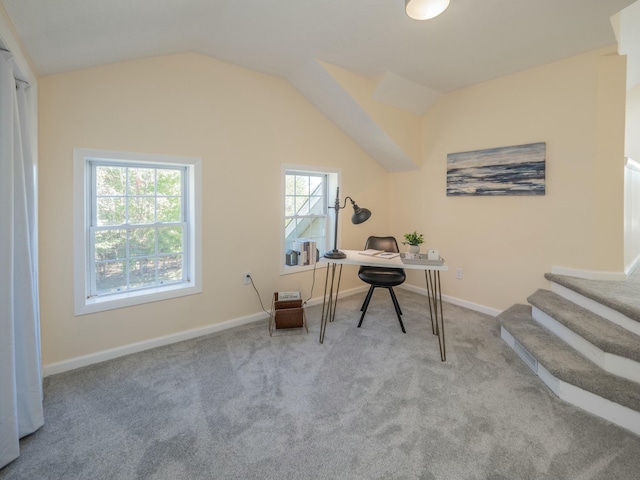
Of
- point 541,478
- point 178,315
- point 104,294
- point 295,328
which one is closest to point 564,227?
point 541,478

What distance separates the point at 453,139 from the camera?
3.59m

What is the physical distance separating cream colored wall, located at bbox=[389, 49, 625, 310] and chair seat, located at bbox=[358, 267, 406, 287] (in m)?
1.02

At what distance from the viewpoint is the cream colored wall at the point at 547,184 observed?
258cm

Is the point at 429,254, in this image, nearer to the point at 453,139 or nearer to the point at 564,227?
the point at 564,227

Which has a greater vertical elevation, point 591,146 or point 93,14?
point 93,14

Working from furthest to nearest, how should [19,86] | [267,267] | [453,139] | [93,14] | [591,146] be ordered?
[453,139]
[267,267]
[591,146]
[19,86]
[93,14]

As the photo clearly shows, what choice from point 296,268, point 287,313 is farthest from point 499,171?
point 287,313

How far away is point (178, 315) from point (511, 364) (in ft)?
9.29

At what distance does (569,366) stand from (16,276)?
332 cm

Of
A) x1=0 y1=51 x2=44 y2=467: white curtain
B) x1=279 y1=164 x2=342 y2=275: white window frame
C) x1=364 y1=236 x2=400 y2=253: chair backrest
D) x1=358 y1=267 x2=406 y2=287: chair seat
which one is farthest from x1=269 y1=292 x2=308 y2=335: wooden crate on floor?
x1=0 y1=51 x2=44 y2=467: white curtain

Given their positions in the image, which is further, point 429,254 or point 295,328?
point 295,328

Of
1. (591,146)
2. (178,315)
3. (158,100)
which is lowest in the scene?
(178,315)

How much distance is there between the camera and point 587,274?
270 centimetres

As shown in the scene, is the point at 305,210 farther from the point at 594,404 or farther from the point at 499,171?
the point at 594,404
